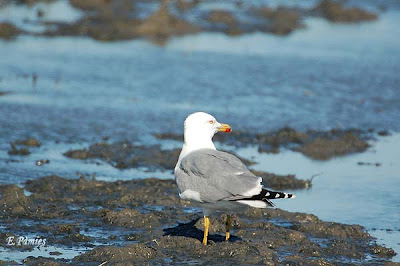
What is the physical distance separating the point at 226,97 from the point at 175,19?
604 cm

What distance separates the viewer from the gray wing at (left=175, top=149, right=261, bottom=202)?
22.4 feet

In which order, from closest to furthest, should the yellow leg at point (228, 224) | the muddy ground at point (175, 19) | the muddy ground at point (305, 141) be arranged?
the yellow leg at point (228, 224) < the muddy ground at point (305, 141) < the muddy ground at point (175, 19)

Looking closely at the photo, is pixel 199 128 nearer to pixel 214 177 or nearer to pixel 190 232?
Answer: pixel 214 177

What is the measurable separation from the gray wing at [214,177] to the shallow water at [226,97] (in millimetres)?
1725

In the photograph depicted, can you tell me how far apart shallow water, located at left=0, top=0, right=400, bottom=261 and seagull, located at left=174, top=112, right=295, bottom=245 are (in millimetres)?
1671

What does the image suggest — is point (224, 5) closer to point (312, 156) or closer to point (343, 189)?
point (312, 156)

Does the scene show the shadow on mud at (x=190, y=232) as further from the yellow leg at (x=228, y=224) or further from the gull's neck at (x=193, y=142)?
the gull's neck at (x=193, y=142)

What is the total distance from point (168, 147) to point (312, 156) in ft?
6.01

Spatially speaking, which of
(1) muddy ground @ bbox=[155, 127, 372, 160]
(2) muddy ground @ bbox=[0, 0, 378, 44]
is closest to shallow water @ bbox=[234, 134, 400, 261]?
(1) muddy ground @ bbox=[155, 127, 372, 160]

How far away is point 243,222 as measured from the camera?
8.04 metres

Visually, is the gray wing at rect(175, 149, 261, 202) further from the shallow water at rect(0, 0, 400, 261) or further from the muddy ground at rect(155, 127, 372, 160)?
the muddy ground at rect(155, 127, 372, 160)

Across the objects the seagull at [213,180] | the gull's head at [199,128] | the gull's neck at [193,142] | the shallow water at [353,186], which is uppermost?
the gull's head at [199,128]

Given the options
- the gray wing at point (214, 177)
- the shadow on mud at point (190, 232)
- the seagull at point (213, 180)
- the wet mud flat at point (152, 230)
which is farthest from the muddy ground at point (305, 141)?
the gray wing at point (214, 177)

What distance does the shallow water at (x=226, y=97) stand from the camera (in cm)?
963
